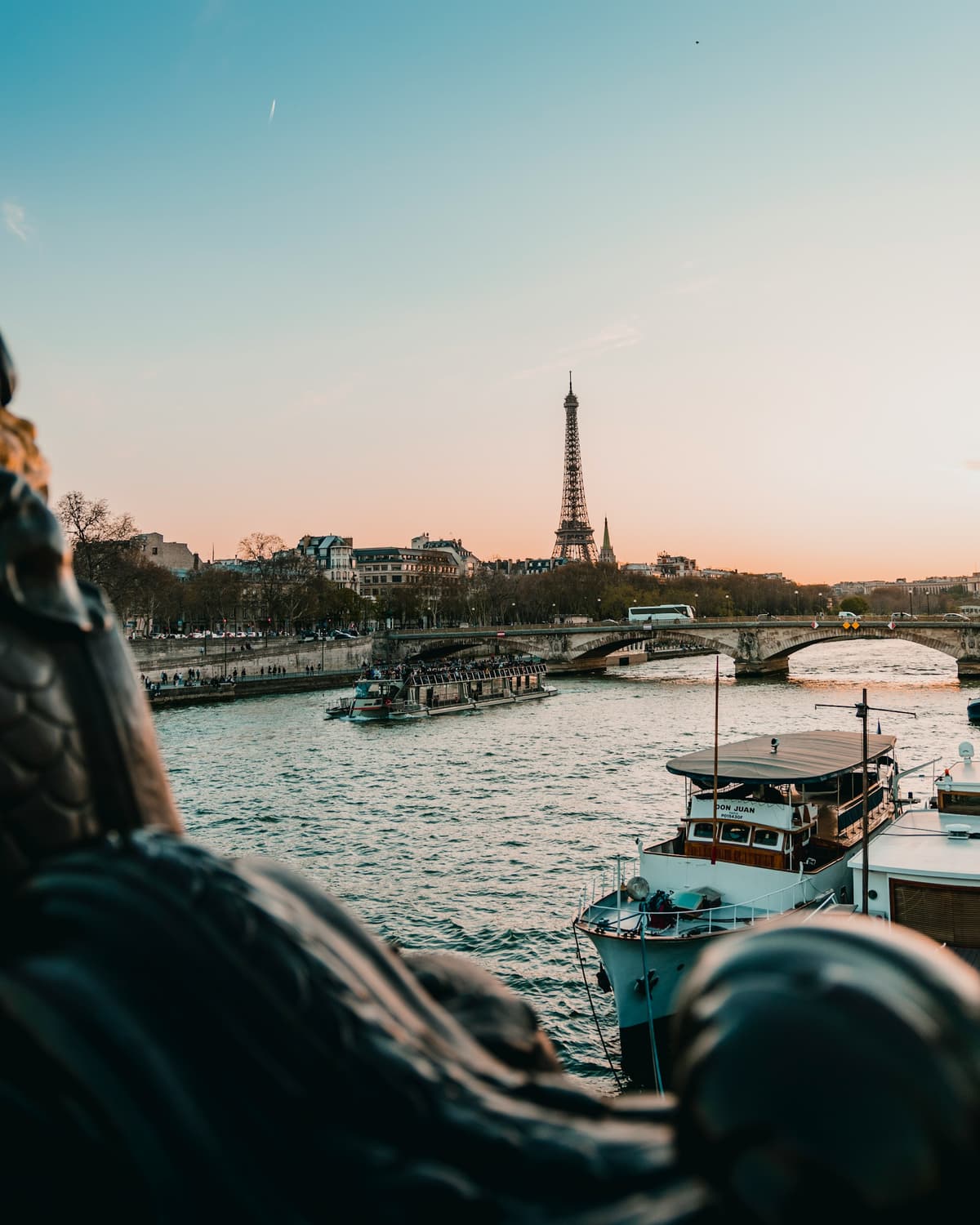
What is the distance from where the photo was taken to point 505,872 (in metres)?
18.3

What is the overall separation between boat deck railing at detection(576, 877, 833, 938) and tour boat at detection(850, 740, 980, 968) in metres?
0.81

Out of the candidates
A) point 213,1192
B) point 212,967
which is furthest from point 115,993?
point 213,1192

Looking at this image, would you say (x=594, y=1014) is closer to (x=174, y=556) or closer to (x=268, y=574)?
(x=268, y=574)

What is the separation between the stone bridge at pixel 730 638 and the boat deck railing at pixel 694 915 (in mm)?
45547

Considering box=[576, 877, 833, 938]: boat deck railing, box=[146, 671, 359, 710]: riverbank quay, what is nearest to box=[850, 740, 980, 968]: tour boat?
box=[576, 877, 833, 938]: boat deck railing

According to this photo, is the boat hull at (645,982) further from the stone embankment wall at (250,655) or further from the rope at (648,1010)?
the stone embankment wall at (250,655)

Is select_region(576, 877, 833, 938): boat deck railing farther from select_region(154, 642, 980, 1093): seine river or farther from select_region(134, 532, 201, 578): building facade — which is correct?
select_region(134, 532, 201, 578): building facade

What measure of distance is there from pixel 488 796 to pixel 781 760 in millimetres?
9739

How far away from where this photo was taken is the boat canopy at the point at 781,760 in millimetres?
15844

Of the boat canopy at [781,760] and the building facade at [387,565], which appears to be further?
the building facade at [387,565]

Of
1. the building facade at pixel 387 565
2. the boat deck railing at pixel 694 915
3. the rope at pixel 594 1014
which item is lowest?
the rope at pixel 594 1014

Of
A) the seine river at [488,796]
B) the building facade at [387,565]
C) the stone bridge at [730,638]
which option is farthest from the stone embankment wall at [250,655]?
the building facade at [387,565]

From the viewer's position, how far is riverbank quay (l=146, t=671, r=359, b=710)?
46.8 meters

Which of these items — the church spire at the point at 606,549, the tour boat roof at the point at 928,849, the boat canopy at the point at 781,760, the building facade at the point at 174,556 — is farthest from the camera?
the church spire at the point at 606,549
